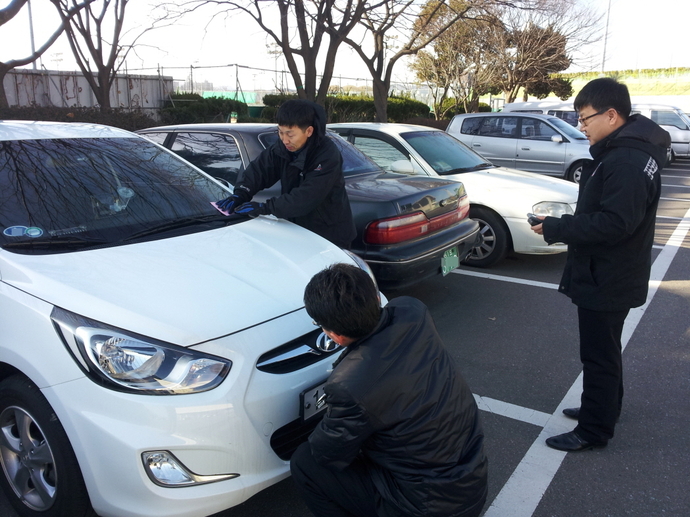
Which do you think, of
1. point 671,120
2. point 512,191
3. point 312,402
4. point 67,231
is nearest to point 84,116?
point 512,191

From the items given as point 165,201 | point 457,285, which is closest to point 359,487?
point 165,201

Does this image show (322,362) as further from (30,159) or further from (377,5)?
(377,5)

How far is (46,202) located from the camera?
2904 millimetres

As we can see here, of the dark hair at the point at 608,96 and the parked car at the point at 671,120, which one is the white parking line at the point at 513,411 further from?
the parked car at the point at 671,120

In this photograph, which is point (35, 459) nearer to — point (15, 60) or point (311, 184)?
point (311, 184)

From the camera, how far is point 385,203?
14.1 feet

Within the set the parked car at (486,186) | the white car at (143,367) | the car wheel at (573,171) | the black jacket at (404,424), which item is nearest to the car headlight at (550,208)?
the parked car at (486,186)

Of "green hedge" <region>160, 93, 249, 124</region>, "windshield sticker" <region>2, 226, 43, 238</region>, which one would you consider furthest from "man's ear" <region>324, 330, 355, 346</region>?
"green hedge" <region>160, 93, 249, 124</region>

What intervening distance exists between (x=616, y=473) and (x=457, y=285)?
3.04 metres

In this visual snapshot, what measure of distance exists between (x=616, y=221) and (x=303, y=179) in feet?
6.25

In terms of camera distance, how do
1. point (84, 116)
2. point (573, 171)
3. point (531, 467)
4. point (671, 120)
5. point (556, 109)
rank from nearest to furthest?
point (531, 467) → point (573, 171) → point (84, 116) → point (671, 120) → point (556, 109)

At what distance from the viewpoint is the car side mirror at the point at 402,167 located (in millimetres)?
6164

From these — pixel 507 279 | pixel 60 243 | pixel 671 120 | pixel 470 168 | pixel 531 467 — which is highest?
pixel 671 120

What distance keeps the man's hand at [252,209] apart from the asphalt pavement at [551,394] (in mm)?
1539
